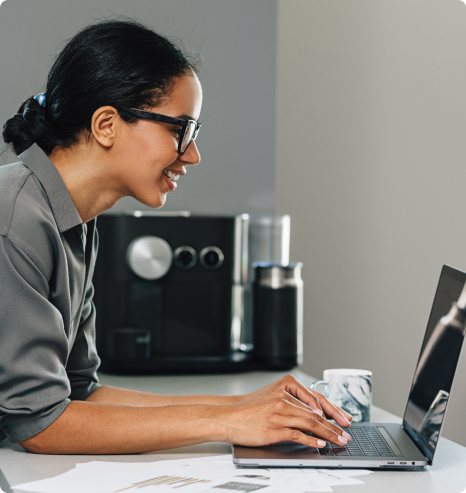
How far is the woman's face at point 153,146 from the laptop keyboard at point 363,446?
0.47 meters

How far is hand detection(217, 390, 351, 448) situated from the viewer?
822mm

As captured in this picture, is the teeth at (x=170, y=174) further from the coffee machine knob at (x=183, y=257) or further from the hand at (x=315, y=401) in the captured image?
the coffee machine knob at (x=183, y=257)

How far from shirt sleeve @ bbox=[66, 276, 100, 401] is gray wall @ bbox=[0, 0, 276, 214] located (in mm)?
696

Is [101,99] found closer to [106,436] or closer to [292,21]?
[106,436]

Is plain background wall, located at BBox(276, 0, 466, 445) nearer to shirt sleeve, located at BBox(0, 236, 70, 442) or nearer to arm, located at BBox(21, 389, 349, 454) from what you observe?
arm, located at BBox(21, 389, 349, 454)

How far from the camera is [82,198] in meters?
0.97

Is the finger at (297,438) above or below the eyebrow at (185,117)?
below

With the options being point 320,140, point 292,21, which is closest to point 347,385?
point 320,140

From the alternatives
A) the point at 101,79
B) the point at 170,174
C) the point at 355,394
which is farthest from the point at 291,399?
the point at 101,79

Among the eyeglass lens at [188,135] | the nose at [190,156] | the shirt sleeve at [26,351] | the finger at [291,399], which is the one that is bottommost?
the finger at [291,399]

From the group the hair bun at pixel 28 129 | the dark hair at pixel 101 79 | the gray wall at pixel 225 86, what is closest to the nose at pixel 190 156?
the dark hair at pixel 101 79

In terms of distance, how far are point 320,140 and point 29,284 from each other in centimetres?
111

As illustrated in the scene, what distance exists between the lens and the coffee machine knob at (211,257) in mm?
1543

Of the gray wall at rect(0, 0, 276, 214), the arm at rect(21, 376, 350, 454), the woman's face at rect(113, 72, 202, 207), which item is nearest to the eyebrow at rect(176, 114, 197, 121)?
the woman's face at rect(113, 72, 202, 207)
